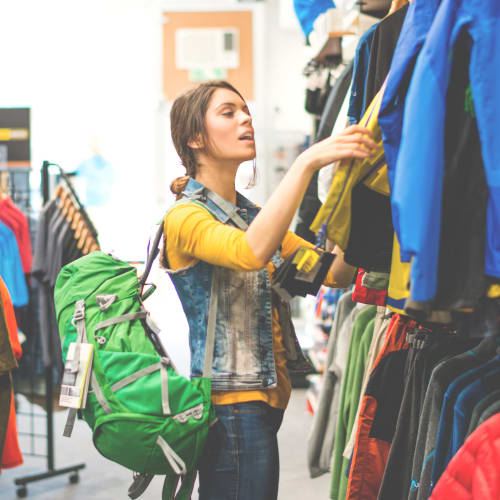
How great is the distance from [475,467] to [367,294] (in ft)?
2.32

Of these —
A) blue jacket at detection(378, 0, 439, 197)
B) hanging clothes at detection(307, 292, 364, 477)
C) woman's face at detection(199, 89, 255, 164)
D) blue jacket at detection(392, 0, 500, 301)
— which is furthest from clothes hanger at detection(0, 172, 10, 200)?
blue jacket at detection(392, 0, 500, 301)

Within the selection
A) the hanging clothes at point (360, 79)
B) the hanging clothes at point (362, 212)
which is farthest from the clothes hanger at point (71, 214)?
the hanging clothes at point (362, 212)

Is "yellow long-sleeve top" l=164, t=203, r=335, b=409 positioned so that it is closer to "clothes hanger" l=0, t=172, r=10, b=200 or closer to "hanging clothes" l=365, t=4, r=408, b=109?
"hanging clothes" l=365, t=4, r=408, b=109

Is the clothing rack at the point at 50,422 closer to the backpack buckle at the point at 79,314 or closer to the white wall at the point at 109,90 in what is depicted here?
the backpack buckle at the point at 79,314

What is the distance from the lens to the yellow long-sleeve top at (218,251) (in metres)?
1.32

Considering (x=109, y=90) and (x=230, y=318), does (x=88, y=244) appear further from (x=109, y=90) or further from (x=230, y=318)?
(x=109, y=90)

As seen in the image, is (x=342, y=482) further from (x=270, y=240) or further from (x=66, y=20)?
(x=66, y=20)

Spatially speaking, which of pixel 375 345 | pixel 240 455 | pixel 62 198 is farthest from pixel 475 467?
pixel 62 198

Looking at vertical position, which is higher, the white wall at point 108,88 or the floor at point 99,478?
the white wall at point 108,88

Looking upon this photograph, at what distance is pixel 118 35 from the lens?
6.94m

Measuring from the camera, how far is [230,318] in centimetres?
152

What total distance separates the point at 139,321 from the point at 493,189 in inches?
35.6

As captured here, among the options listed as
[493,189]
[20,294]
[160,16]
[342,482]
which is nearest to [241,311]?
[493,189]

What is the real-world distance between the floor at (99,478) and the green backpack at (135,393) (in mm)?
1773
